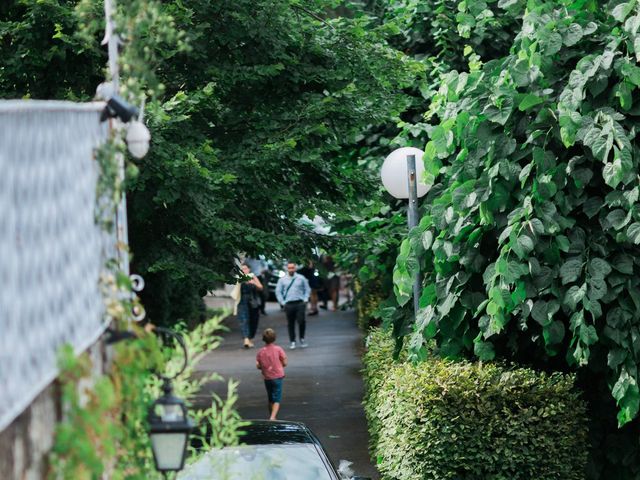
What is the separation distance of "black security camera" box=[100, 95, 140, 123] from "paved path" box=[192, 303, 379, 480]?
306 inches

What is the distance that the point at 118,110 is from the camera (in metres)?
4.89

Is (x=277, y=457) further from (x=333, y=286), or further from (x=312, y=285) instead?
(x=333, y=286)

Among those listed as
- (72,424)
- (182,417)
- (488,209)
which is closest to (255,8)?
(488,209)

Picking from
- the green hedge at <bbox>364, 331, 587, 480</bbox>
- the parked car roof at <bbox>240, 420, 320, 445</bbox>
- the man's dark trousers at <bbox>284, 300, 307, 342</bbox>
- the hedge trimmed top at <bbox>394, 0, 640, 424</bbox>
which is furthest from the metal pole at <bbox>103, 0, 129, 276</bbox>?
the man's dark trousers at <bbox>284, 300, 307, 342</bbox>

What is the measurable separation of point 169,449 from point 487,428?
16.8ft

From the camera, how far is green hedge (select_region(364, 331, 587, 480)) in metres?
9.19

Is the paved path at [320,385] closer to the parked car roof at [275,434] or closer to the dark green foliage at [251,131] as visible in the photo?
the dark green foliage at [251,131]

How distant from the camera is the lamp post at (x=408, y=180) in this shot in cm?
1038

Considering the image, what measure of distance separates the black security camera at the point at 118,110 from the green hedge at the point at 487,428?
4.90 metres

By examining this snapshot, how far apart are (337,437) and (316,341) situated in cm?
1115

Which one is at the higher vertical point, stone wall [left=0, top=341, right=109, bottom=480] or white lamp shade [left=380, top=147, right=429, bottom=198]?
white lamp shade [left=380, top=147, right=429, bottom=198]

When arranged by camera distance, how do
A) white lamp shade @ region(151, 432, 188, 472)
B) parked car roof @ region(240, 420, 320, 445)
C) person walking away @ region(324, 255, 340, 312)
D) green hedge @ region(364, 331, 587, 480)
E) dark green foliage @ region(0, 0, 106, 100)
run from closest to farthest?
white lamp shade @ region(151, 432, 188, 472), parked car roof @ region(240, 420, 320, 445), green hedge @ region(364, 331, 587, 480), dark green foliage @ region(0, 0, 106, 100), person walking away @ region(324, 255, 340, 312)

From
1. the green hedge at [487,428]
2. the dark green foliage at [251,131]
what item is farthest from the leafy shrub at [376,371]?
the green hedge at [487,428]

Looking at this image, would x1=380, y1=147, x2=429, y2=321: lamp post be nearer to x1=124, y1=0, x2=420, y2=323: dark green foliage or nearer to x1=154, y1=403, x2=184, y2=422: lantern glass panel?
x1=124, y1=0, x2=420, y2=323: dark green foliage
